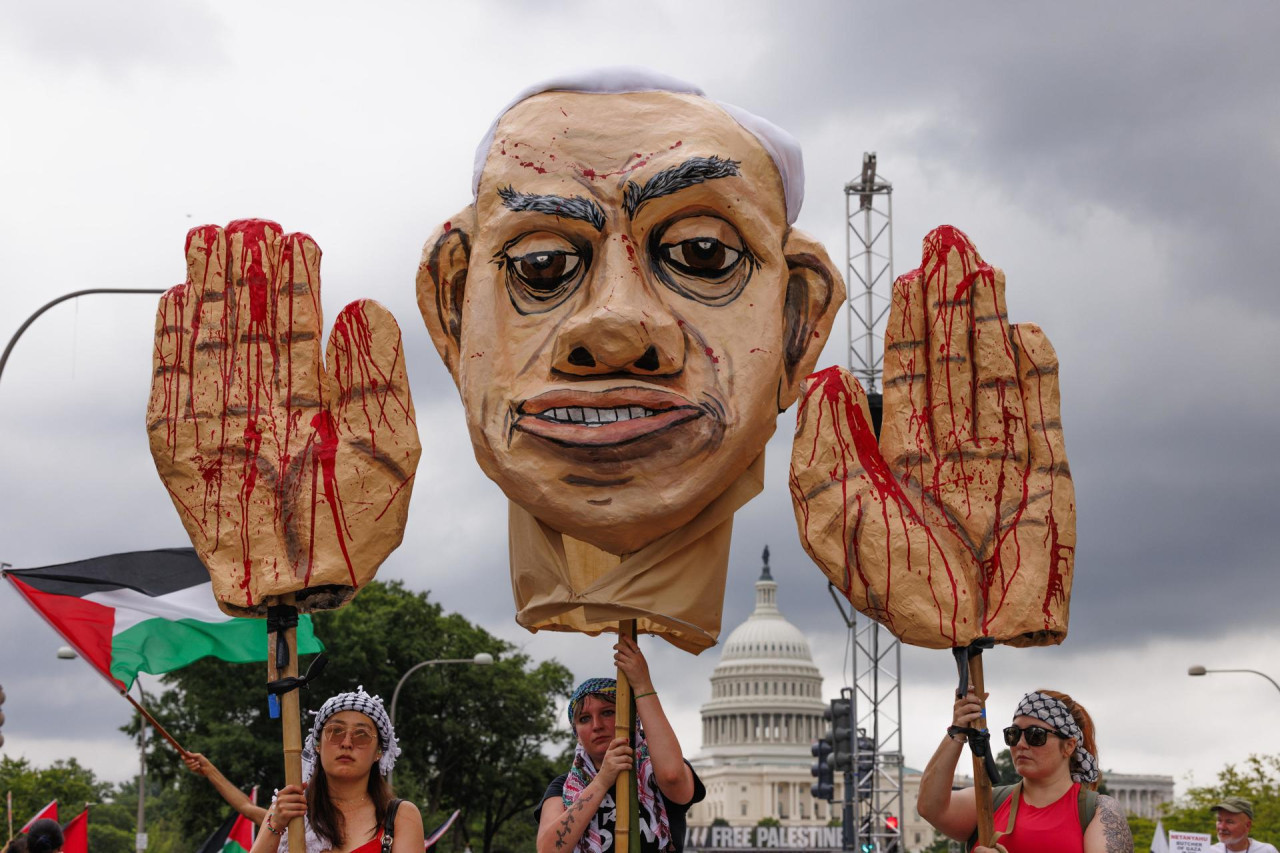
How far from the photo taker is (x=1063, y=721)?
546cm

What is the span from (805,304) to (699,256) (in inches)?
22.2

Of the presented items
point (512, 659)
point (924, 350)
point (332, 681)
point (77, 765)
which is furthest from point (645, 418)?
point (77, 765)

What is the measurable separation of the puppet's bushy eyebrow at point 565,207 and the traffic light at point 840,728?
16.3m

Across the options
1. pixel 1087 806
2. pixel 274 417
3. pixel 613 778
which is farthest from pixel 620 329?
pixel 1087 806

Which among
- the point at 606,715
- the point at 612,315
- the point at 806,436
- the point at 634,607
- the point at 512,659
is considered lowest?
the point at 606,715

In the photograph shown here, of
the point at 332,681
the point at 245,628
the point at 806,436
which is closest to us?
the point at 806,436

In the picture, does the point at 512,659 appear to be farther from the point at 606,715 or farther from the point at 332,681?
the point at 606,715

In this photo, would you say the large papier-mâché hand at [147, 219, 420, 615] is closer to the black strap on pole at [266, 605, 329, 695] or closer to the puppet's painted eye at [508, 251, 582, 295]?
the black strap on pole at [266, 605, 329, 695]

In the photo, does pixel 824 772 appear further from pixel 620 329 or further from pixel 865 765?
pixel 620 329

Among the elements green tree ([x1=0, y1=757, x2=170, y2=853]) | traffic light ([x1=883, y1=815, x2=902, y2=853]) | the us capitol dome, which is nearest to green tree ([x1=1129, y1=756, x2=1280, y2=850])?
traffic light ([x1=883, y1=815, x2=902, y2=853])

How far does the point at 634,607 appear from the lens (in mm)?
5781

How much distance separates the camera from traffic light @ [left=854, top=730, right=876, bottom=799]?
939 inches

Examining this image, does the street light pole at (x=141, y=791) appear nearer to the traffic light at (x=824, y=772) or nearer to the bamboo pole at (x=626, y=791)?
the traffic light at (x=824, y=772)

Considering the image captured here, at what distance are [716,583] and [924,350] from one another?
124 centimetres
